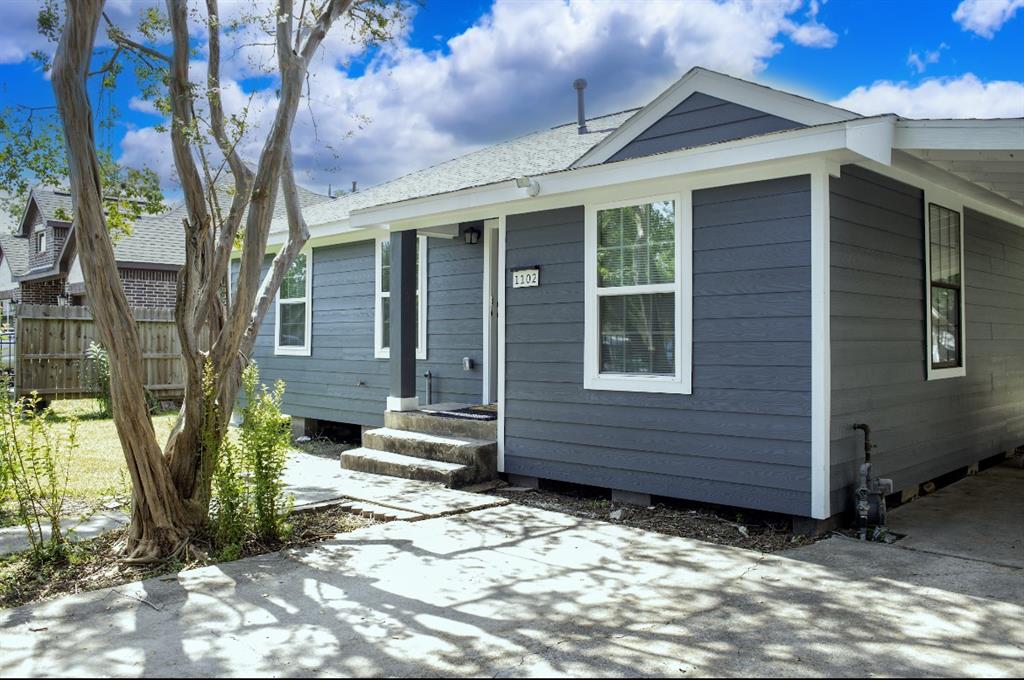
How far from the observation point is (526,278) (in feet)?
21.4

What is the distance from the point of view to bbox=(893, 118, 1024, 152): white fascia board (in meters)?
4.45

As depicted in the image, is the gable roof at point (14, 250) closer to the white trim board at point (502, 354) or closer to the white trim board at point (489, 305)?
the white trim board at point (489, 305)

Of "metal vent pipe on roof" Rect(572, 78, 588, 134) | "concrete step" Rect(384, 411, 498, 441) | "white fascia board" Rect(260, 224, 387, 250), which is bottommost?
"concrete step" Rect(384, 411, 498, 441)

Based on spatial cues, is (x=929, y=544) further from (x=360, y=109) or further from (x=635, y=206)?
(x=360, y=109)

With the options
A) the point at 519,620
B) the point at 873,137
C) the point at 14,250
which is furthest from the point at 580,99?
the point at 14,250

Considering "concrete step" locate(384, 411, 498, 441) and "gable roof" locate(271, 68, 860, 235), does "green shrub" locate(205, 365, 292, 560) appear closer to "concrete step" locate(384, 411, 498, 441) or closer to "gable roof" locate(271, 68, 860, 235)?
"concrete step" locate(384, 411, 498, 441)

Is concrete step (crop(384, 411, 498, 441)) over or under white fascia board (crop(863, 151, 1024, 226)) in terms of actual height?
under

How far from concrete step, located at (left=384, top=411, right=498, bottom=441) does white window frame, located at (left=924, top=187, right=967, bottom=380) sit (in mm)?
3713

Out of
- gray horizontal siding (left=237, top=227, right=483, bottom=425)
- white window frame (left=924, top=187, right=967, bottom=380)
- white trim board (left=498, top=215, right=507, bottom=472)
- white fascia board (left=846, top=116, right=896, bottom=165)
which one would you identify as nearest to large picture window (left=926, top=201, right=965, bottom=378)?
white window frame (left=924, top=187, right=967, bottom=380)

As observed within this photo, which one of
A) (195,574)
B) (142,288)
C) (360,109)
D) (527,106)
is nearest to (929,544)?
(195,574)

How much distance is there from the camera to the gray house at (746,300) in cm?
486

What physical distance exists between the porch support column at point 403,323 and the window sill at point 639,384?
240cm

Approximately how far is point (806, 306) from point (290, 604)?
140 inches

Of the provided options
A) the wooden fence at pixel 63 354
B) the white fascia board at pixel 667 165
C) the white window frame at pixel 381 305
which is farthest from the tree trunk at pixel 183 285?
the wooden fence at pixel 63 354
